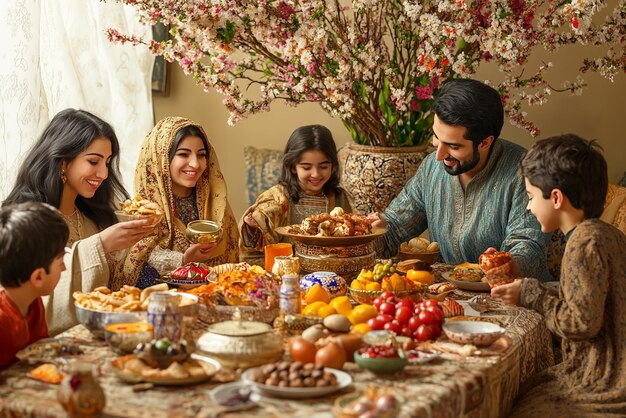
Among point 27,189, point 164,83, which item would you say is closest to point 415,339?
point 27,189

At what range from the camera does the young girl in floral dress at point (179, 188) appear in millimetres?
4566

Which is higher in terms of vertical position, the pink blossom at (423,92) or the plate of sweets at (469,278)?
the pink blossom at (423,92)

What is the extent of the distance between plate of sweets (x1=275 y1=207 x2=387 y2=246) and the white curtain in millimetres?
1840

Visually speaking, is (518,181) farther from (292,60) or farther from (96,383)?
(96,383)

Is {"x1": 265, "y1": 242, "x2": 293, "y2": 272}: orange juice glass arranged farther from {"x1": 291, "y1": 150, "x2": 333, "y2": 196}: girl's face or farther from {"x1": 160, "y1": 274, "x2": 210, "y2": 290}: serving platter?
{"x1": 291, "y1": 150, "x2": 333, "y2": 196}: girl's face

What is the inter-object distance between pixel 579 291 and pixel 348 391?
3.02 ft

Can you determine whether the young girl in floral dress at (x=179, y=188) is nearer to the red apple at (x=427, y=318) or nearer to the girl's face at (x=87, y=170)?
the girl's face at (x=87, y=170)

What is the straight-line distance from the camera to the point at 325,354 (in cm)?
262

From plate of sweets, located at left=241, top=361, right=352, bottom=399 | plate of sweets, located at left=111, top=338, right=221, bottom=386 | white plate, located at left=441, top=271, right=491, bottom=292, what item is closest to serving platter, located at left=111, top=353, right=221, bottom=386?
plate of sweets, located at left=111, top=338, right=221, bottom=386

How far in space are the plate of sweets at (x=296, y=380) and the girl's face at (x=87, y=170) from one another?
1.82 meters

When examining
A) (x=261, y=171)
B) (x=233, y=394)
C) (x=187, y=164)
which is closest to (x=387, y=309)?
(x=233, y=394)

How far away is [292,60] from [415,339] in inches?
70.9

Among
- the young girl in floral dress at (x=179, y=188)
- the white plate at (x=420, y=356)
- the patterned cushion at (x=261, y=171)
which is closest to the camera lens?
the white plate at (x=420, y=356)

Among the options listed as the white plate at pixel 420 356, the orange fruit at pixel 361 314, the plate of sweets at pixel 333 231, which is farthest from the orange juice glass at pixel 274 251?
the white plate at pixel 420 356
